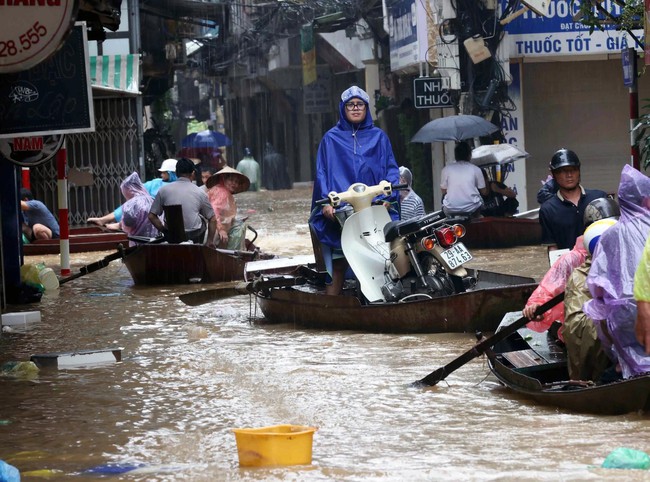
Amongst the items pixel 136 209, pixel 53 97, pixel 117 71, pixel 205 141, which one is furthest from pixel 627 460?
pixel 205 141

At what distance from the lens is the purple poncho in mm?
6426

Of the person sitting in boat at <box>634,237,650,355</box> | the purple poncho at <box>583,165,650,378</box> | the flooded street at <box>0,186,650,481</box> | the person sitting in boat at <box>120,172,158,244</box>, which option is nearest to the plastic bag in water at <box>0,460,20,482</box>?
the flooded street at <box>0,186,650,481</box>

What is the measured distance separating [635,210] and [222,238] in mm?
9823

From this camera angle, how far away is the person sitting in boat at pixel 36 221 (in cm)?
1969

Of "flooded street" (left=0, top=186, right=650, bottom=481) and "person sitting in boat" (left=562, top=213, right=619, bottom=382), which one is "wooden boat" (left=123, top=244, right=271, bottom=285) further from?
"person sitting in boat" (left=562, top=213, right=619, bottom=382)

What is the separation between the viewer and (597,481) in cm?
534

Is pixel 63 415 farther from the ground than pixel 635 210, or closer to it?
closer to it

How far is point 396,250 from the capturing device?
33.4 ft

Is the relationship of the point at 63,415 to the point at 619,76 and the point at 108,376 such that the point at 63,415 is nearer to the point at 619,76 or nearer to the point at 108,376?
the point at 108,376

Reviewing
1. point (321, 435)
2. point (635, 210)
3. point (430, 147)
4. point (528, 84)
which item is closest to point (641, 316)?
point (635, 210)

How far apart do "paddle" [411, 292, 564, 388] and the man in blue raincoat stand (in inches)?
124

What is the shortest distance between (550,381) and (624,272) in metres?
1.26

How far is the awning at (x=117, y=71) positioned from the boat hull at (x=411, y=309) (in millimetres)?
12874

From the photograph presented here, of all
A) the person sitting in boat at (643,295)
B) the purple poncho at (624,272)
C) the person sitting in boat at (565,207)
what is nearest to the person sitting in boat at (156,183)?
the person sitting in boat at (565,207)
